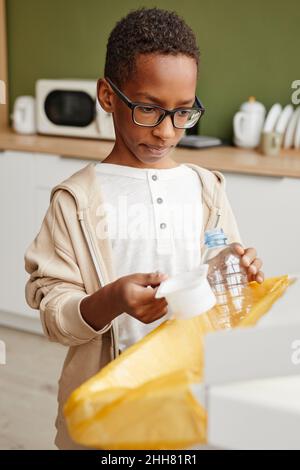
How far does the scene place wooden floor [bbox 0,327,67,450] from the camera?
2.17m

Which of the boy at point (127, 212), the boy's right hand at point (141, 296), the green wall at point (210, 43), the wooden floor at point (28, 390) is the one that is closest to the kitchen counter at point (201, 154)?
the green wall at point (210, 43)

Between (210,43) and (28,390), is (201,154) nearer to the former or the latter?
(210,43)

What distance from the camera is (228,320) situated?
0.83 metres

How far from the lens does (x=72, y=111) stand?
283 centimetres

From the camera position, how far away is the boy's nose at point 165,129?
3.18 feet

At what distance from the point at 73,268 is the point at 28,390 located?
154 cm

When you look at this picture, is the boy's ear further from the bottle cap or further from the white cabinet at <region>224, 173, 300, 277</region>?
the white cabinet at <region>224, 173, 300, 277</region>

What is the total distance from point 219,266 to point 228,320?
153 mm

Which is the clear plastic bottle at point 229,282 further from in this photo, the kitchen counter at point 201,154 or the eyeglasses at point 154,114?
the kitchen counter at point 201,154

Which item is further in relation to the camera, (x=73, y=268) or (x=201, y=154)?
(x=201, y=154)

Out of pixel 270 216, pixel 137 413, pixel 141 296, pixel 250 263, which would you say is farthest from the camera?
pixel 270 216

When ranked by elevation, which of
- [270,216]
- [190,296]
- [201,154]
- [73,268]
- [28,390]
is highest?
[190,296]

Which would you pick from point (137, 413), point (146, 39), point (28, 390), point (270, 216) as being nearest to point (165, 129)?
point (146, 39)

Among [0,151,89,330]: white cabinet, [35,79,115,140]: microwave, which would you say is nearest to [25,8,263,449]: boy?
[0,151,89,330]: white cabinet
